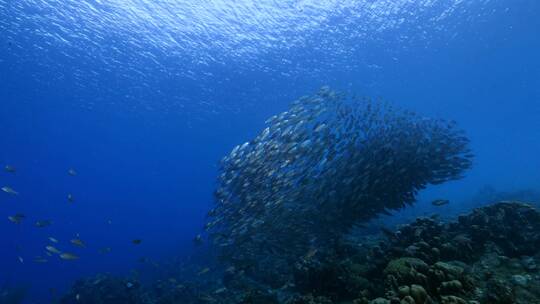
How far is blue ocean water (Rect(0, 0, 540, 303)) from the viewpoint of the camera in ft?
95.6

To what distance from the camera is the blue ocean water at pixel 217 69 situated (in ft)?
95.6

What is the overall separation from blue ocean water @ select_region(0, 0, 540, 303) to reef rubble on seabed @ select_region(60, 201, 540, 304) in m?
11.5

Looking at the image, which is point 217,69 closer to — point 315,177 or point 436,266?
point 315,177

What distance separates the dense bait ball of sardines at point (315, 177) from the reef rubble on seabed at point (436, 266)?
1868 millimetres

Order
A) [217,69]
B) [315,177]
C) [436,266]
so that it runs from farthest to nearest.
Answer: [217,69]
[315,177]
[436,266]

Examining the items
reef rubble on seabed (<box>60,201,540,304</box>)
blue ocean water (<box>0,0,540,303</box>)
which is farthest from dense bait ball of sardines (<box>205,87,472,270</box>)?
blue ocean water (<box>0,0,540,303</box>)

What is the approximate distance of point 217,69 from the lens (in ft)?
129

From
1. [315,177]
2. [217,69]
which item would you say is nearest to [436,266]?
[315,177]

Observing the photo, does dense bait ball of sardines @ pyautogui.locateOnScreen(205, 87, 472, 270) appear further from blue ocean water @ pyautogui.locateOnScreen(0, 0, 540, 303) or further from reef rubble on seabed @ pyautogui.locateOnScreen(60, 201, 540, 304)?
blue ocean water @ pyautogui.locateOnScreen(0, 0, 540, 303)

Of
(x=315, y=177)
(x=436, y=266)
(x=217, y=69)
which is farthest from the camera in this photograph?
(x=217, y=69)

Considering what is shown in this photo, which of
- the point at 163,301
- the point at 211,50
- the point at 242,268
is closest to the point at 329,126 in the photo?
the point at 242,268

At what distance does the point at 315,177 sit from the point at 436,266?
7.59 metres

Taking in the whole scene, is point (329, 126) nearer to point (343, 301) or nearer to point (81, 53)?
point (343, 301)

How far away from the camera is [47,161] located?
84.1 metres
